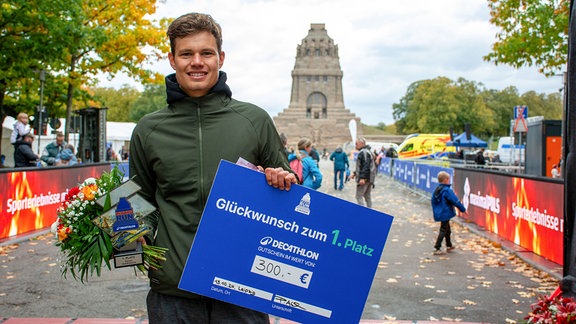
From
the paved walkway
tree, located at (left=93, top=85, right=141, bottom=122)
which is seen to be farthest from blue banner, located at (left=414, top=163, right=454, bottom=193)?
tree, located at (left=93, top=85, right=141, bottom=122)

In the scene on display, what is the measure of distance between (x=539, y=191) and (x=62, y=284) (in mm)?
7617

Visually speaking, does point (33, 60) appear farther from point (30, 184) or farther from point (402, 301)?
point (402, 301)

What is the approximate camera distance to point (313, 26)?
137m

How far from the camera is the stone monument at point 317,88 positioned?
4745 inches

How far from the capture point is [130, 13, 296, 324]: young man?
2.82m

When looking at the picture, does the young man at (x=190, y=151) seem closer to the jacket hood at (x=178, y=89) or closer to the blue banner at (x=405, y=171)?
the jacket hood at (x=178, y=89)

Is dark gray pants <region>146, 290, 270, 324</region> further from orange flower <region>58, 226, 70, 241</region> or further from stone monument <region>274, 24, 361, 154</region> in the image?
stone monument <region>274, 24, 361, 154</region>

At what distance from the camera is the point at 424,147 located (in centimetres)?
5522

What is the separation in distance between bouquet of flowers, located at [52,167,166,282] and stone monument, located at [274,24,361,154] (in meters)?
114

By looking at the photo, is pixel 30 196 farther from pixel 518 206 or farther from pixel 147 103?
pixel 147 103

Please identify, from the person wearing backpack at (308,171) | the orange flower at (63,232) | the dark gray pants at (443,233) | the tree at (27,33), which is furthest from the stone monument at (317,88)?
the orange flower at (63,232)

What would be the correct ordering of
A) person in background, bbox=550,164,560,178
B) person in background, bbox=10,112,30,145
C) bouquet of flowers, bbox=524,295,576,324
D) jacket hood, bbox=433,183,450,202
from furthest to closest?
person in background, bbox=550,164,560,178 → person in background, bbox=10,112,30,145 → jacket hood, bbox=433,183,450,202 → bouquet of flowers, bbox=524,295,576,324

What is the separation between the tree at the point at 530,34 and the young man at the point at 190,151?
17.7m

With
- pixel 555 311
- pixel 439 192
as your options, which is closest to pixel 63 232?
pixel 555 311
